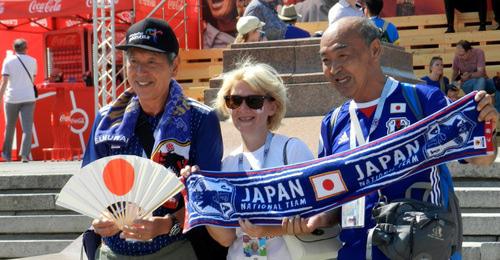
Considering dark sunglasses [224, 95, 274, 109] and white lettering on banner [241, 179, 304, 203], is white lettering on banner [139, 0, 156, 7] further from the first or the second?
white lettering on banner [241, 179, 304, 203]

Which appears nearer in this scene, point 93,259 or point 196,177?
point 196,177

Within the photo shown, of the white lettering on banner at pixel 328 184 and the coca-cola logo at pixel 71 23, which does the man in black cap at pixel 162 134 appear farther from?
the coca-cola logo at pixel 71 23

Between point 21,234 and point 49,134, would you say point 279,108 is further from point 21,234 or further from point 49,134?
point 49,134

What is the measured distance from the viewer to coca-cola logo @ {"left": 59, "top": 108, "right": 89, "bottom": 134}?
18734 millimetres

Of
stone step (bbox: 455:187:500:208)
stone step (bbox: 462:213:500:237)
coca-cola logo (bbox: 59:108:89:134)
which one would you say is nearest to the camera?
stone step (bbox: 462:213:500:237)

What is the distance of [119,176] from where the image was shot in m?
4.30

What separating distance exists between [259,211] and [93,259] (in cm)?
96

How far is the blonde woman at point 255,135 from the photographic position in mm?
4215

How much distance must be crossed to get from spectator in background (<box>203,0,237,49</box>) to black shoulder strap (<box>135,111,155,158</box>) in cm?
→ 1622

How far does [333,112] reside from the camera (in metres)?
4.25

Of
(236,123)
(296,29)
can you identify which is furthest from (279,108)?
(296,29)

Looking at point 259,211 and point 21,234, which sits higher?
point 259,211

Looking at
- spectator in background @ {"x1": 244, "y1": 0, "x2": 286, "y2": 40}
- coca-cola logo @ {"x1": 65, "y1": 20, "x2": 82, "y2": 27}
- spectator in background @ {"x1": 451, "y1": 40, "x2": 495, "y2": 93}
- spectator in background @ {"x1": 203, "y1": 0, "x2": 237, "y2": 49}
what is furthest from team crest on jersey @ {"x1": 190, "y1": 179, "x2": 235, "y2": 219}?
coca-cola logo @ {"x1": 65, "y1": 20, "x2": 82, "y2": 27}

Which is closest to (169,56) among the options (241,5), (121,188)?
(121,188)
